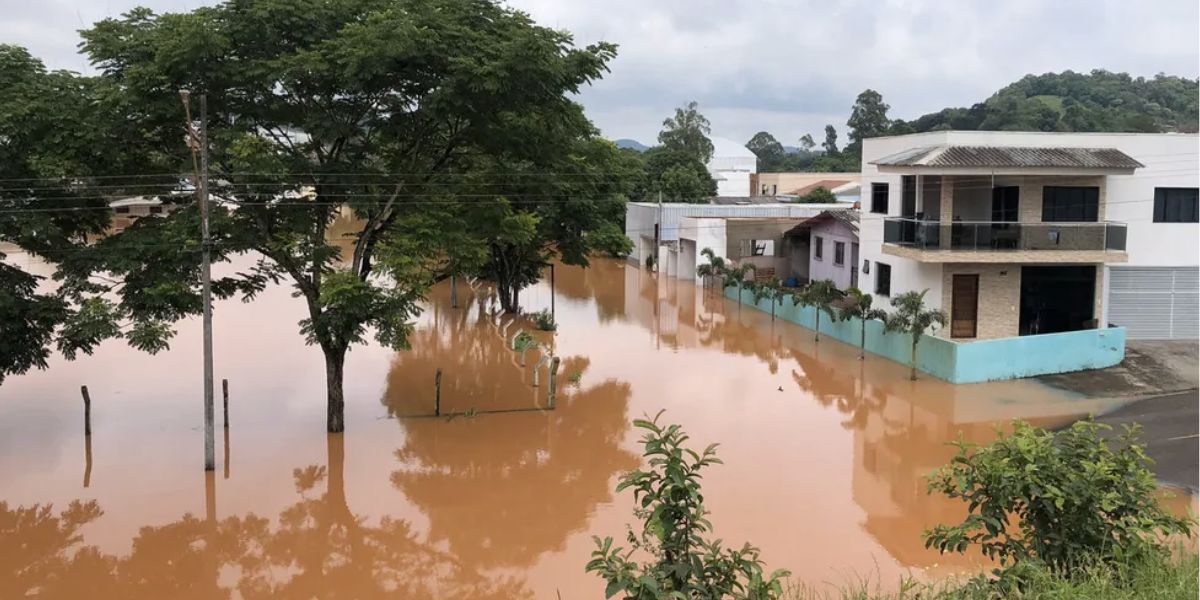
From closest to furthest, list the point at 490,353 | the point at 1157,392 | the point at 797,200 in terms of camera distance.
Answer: the point at 1157,392
the point at 490,353
the point at 797,200

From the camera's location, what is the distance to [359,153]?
53.8ft

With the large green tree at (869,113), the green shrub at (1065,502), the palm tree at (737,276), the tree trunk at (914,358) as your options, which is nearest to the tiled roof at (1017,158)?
the tree trunk at (914,358)

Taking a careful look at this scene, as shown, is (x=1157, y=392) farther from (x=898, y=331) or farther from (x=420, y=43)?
(x=420, y=43)

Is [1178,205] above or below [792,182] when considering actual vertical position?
below

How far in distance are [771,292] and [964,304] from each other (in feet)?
31.6

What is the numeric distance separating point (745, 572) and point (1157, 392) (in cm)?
1774

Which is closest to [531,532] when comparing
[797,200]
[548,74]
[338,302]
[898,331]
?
[338,302]

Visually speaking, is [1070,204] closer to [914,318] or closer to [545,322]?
[914,318]

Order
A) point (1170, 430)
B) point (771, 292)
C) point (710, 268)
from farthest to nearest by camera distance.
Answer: point (710, 268), point (771, 292), point (1170, 430)

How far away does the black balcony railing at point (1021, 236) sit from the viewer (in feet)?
71.6

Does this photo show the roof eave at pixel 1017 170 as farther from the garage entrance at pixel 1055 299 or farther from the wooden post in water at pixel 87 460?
the wooden post in water at pixel 87 460

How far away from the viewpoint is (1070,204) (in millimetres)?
22938

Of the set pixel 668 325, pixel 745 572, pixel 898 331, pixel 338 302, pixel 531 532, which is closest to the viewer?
pixel 745 572

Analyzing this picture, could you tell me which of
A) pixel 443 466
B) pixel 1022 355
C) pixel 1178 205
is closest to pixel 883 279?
pixel 1022 355
